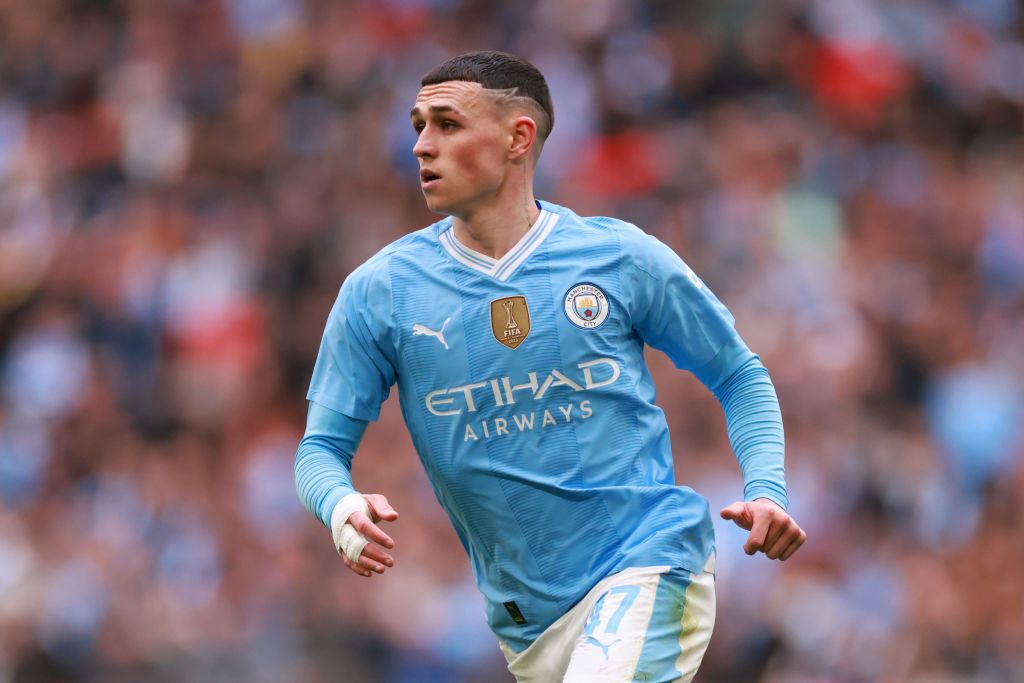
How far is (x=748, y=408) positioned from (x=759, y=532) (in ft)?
2.12

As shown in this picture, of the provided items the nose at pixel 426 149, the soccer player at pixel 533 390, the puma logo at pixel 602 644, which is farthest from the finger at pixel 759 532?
the nose at pixel 426 149

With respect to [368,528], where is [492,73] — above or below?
above

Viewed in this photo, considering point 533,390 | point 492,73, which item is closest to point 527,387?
point 533,390

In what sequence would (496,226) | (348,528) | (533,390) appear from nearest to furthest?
1. (348,528)
2. (533,390)
3. (496,226)

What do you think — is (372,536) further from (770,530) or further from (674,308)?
(674,308)

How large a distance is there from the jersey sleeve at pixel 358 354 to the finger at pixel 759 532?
127 centimetres

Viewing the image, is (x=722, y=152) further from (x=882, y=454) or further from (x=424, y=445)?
(x=424, y=445)

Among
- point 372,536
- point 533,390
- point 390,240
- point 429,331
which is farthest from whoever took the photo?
point 390,240

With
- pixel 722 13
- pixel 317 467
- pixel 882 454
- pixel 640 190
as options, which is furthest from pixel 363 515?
pixel 722 13

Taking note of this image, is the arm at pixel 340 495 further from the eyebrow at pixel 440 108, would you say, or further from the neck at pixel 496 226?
the eyebrow at pixel 440 108

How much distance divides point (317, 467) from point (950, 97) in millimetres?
9134

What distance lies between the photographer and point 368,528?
15.6 feet

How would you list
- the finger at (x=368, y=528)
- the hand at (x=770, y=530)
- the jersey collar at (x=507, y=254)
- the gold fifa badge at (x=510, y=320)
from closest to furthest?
the finger at (x=368, y=528) → the hand at (x=770, y=530) → the gold fifa badge at (x=510, y=320) → the jersey collar at (x=507, y=254)

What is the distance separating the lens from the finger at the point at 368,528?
471 centimetres
